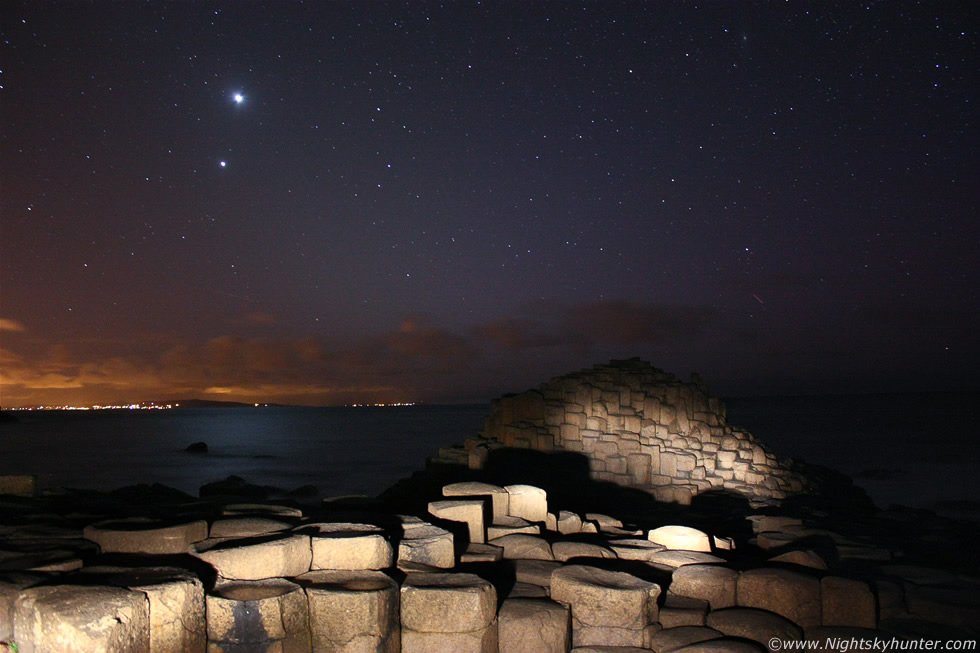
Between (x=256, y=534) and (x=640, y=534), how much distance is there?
4.95m

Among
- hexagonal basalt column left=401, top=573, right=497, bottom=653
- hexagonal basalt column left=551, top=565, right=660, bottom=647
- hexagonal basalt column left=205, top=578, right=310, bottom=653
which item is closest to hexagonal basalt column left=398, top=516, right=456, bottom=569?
hexagonal basalt column left=401, top=573, right=497, bottom=653

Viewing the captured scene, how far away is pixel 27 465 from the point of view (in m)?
42.9

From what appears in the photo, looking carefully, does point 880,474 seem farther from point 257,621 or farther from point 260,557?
point 257,621

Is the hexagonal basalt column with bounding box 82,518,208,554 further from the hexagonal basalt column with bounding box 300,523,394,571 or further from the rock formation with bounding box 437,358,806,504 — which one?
the rock formation with bounding box 437,358,806,504

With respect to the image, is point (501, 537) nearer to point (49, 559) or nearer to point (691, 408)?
point (49, 559)

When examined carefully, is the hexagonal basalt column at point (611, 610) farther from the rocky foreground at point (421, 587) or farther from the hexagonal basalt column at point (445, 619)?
the hexagonal basalt column at point (445, 619)

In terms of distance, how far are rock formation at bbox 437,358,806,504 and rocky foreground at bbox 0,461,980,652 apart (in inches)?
301

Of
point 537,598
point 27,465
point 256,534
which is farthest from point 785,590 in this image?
point 27,465

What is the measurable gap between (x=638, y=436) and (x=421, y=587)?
1241cm

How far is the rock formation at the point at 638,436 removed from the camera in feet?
53.3

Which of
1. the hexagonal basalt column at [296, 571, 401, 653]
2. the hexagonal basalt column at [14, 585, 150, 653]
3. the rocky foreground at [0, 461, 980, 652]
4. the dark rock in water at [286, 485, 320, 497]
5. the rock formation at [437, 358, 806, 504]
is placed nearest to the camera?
the hexagonal basalt column at [14, 585, 150, 653]

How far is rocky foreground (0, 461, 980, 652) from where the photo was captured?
16.3 feet

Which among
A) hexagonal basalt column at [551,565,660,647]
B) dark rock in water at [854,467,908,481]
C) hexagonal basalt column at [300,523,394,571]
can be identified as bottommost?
dark rock in water at [854,467,908,481]

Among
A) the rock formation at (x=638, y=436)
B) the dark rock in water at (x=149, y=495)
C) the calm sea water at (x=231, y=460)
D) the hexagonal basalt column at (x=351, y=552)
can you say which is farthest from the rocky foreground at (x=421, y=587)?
the calm sea water at (x=231, y=460)
